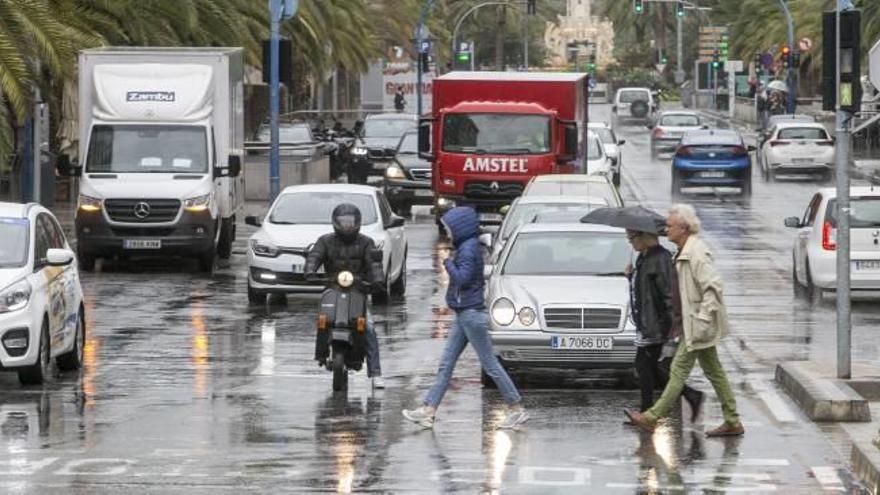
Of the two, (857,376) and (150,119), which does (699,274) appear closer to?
(857,376)

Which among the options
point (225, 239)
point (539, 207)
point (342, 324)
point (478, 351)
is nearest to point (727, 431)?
point (478, 351)

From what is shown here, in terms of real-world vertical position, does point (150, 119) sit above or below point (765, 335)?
above

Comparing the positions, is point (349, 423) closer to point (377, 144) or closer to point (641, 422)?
point (641, 422)

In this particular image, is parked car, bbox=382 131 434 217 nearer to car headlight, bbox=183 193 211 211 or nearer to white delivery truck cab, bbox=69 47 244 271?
white delivery truck cab, bbox=69 47 244 271

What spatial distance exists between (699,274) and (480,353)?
1839 millimetres

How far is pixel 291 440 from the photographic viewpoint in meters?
15.1

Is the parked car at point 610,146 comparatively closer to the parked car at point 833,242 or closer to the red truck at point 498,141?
the red truck at point 498,141

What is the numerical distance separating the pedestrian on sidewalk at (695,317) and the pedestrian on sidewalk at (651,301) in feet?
0.73

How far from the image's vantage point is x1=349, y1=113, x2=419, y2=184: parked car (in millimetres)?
52969

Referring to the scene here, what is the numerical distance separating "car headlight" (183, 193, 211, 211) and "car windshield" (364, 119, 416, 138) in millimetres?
23896

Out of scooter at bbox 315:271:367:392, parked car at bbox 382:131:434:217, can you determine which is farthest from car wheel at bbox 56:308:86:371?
parked car at bbox 382:131:434:217

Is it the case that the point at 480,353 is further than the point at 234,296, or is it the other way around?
the point at 234,296

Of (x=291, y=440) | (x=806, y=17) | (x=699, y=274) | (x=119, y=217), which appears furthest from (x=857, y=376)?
(x=806, y=17)

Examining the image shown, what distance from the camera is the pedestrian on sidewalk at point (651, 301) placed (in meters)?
15.6
